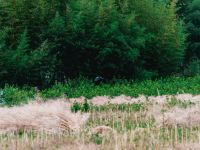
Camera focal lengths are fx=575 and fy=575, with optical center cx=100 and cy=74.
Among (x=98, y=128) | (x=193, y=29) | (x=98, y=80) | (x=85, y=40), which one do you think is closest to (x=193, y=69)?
(x=193, y=29)

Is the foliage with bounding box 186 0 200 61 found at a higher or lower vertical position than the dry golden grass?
higher

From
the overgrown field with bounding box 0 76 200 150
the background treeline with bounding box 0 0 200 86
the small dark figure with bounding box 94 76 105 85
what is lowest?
the small dark figure with bounding box 94 76 105 85

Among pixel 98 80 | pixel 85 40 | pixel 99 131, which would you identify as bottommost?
pixel 98 80

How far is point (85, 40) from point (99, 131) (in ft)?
46.5

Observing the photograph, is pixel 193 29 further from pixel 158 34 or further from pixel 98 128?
pixel 98 128

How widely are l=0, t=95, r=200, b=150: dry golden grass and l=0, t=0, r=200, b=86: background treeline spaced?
33.0 feet

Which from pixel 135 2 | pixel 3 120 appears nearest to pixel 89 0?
pixel 135 2

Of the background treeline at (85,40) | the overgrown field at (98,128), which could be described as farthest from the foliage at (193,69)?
the overgrown field at (98,128)

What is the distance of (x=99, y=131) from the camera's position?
26.6 ft

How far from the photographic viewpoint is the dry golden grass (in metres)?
7.04

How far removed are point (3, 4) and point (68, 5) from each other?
2.85m

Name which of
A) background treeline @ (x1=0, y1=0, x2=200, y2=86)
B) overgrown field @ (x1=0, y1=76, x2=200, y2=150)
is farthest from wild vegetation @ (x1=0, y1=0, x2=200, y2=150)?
overgrown field @ (x1=0, y1=76, x2=200, y2=150)

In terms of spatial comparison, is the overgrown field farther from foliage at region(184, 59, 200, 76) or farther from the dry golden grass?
foliage at region(184, 59, 200, 76)

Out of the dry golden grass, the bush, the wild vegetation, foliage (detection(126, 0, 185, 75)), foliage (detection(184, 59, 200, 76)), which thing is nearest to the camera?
the dry golden grass
